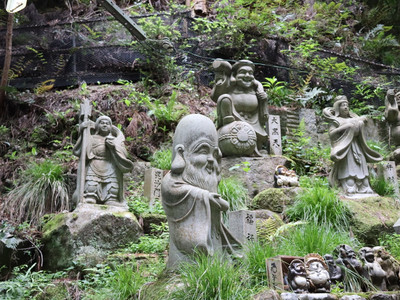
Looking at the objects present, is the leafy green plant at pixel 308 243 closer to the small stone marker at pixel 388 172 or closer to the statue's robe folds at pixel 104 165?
the statue's robe folds at pixel 104 165

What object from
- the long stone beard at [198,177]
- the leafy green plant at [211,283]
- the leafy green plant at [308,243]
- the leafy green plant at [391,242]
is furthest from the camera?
the leafy green plant at [391,242]

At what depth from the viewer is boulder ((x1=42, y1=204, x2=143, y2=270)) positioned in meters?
7.48

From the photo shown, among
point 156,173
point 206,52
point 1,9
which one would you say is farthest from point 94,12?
point 156,173

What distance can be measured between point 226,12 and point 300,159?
737 cm

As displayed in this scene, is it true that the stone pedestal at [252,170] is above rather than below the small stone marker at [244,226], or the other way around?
above

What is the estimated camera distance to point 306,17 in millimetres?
18625

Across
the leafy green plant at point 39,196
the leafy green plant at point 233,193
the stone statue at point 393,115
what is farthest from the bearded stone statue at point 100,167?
the stone statue at point 393,115

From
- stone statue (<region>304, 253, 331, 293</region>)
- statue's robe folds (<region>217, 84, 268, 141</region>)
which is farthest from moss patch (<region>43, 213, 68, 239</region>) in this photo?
stone statue (<region>304, 253, 331, 293</region>)

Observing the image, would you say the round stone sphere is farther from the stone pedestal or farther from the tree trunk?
the tree trunk

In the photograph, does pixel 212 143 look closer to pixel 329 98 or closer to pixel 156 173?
pixel 156 173

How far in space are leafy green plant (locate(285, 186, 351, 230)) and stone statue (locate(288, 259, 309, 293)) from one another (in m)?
2.66

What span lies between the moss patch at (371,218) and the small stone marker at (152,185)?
3326 mm

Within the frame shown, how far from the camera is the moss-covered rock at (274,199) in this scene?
8.66 m

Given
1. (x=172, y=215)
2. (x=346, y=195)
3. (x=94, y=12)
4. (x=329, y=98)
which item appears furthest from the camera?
(x=94, y=12)
